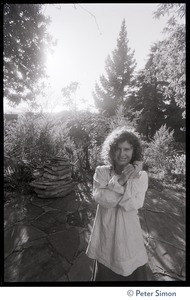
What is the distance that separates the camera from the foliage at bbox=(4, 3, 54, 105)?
2.74 meters

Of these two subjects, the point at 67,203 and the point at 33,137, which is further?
the point at 33,137

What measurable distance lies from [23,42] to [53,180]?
3.41 m

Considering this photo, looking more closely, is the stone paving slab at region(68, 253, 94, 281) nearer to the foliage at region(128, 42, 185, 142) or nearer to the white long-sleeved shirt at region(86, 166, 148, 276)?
the white long-sleeved shirt at region(86, 166, 148, 276)

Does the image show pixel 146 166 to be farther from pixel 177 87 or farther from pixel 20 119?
pixel 20 119

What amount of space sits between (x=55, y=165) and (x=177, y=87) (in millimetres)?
4290

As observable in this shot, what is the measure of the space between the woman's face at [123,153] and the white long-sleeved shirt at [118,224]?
14 cm

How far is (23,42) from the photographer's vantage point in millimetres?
4195

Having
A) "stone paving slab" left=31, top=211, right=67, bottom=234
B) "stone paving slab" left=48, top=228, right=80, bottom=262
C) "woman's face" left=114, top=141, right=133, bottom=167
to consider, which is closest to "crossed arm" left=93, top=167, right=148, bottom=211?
"woman's face" left=114, top=141, right=133, bottom=167

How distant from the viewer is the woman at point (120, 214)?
5.04ft

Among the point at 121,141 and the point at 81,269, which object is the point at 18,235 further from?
the point at 121,141

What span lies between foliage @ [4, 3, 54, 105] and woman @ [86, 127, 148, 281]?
2158 millimetres

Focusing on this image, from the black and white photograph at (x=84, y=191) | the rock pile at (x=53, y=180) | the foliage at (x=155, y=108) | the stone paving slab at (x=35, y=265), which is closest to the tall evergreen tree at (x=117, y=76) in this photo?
the foliage at (x=155, y=108)

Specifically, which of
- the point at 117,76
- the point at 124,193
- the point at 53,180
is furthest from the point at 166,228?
the point at 117,76

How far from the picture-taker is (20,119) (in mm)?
7023
